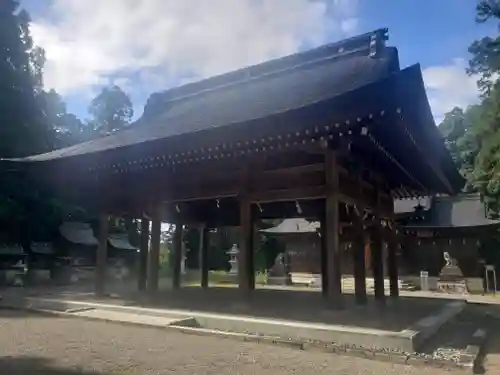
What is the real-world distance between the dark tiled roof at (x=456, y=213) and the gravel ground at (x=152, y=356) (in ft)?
59.0

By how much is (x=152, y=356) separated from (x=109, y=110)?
1619 inches

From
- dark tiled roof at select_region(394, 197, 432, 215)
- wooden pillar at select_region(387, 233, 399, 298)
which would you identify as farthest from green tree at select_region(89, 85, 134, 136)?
wooden pillar at select_region(387, 233, 399, 298)

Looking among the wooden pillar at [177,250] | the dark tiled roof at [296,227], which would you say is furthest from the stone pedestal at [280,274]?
the wooden pillar at [177,250]

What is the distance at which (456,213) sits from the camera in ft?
80.7

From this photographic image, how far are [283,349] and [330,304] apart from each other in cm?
177

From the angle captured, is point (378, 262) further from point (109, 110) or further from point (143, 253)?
point (109, 110)

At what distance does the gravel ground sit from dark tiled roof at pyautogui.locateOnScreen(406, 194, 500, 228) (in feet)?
59.0


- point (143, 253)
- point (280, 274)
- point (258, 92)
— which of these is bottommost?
point (280, 274)

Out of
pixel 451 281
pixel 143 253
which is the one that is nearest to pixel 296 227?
pixel 451 281

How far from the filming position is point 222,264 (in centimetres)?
3616

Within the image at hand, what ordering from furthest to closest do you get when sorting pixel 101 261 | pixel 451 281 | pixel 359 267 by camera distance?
1. pixel 451 281
2. pixel 101 261
3. pixel 359 267

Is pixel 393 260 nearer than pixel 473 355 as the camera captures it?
No

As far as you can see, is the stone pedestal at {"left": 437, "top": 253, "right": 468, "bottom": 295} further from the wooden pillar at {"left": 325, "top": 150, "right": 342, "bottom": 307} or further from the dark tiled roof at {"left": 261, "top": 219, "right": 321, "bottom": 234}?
the wooden pillar at {"left": 325, "top": 150, "right": 342, "bottom": 307}

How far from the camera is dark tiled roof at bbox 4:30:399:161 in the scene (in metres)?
9.28
